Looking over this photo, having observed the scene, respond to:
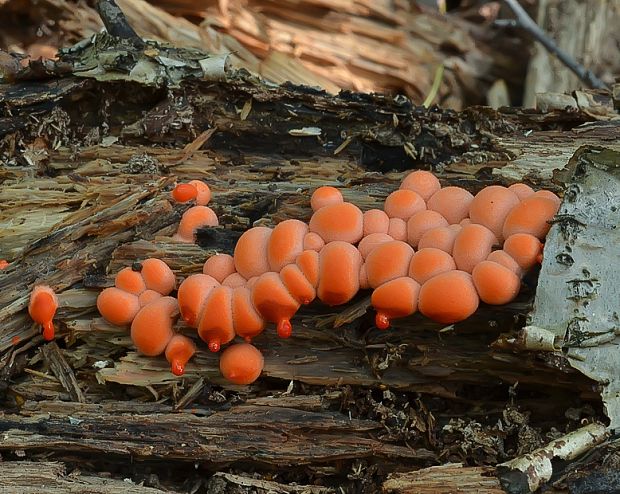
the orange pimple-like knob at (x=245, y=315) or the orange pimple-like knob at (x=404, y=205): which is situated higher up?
the orange pimple-like knob at (x=404, y=205)

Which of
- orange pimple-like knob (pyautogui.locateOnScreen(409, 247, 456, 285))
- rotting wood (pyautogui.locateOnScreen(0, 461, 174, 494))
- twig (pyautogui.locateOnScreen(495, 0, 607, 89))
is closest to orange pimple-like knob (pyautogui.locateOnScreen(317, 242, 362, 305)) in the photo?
orange pimple-like knob (pyautogui.locateOnScreen(409, 247, 456, 285))

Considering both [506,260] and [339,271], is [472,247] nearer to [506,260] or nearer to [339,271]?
[506,260]

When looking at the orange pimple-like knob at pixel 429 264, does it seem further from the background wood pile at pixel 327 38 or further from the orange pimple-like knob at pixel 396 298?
the background wood pile at pixel 327 38

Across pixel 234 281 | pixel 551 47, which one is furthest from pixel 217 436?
pixel 551 47

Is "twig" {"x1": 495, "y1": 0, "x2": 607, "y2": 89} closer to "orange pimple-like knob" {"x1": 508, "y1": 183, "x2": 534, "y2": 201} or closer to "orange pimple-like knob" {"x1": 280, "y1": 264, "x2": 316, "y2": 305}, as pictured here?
"orange pimple-like knob" {"x1": 508, "y1": 183, "x2": 534, "y2": 201}

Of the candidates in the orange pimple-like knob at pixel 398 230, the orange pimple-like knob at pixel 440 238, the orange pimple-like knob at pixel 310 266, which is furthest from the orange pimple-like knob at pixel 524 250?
the orange pimple-like knob at pixel 310 266

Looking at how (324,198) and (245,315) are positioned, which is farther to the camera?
(324,198)

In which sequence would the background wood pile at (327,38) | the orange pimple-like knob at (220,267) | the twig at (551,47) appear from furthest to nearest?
the twig at (551,47) < the background wood pile at (327,38) < the orange pimple-like knob at (220,267)
